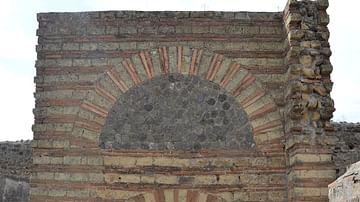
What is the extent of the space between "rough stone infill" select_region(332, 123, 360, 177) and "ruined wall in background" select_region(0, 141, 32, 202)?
7.75 m

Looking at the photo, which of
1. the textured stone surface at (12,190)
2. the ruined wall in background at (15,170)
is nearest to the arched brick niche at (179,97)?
the ruined wall in background at (15,170)

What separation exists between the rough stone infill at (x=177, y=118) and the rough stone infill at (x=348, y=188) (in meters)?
3.33

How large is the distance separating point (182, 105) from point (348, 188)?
159 inches

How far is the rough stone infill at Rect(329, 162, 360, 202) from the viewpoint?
3928 millimetres

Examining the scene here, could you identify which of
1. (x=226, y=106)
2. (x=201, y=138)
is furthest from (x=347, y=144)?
(x=201, y=138)

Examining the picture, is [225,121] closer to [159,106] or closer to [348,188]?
[159,106]

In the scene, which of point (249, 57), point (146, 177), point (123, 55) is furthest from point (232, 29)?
point (146, 177)

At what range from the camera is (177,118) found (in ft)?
25.7

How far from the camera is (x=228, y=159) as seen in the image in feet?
Result: 25.0

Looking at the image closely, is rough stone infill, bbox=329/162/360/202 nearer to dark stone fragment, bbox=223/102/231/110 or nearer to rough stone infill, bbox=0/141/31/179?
dark stone fragment, bbox=223/102/231/110

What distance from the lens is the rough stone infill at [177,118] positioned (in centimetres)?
773

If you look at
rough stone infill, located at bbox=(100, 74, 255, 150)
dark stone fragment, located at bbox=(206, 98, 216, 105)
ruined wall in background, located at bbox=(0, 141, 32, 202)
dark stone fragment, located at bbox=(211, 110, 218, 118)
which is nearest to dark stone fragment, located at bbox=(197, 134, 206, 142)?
rough stone infill, located at bbox=(100, 74, 255, 150)

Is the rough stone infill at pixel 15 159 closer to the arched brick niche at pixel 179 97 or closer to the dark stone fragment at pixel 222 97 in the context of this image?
the arched brick niche at pixel 179 97

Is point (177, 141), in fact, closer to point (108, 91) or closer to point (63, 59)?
point (108, 91)
